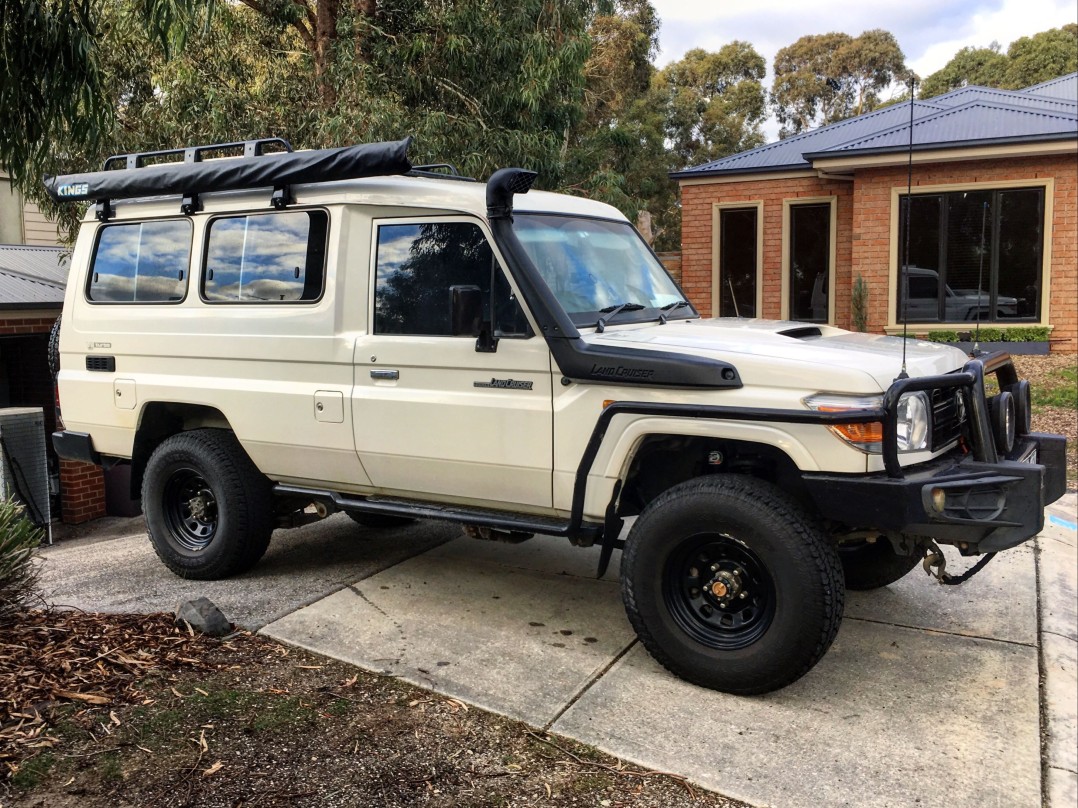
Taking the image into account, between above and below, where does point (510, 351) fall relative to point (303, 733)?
above

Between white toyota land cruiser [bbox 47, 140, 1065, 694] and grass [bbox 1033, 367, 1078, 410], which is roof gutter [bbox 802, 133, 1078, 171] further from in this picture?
white toyota land cruiser [bbox 47, 140, 1065, 694]

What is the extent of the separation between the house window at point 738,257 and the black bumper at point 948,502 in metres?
13.4

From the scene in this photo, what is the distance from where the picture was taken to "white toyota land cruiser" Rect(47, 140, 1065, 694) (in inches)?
154

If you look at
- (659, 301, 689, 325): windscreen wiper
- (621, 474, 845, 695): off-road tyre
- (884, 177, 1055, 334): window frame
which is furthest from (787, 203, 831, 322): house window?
(621, 474, 845, 695): off-road tyre

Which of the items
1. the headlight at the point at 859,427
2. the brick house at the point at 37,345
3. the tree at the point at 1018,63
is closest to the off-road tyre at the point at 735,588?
the headlight at the point at 859,427

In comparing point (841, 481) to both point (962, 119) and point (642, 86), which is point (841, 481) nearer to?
point (962, 119)

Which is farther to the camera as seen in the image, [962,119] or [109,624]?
[962,119]

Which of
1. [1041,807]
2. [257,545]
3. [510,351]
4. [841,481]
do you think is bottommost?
[1041,807]

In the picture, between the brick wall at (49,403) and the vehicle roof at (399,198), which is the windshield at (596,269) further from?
the brick wall at (49,403)

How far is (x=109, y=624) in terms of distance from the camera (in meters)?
4.85

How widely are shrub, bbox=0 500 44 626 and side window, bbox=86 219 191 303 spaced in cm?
161

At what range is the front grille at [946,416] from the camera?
4152 mm

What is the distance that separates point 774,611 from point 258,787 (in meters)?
2.13

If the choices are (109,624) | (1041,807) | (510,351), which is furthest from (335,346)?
(1041,807)
